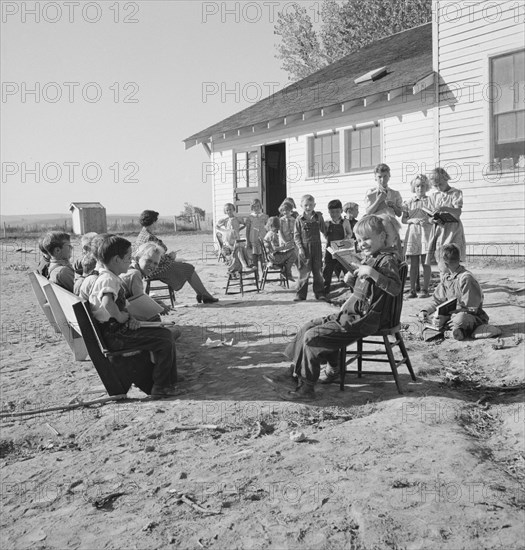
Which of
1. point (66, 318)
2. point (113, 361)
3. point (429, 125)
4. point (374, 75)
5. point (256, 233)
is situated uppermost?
point (374, 75)

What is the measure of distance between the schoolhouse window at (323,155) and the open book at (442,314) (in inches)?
355

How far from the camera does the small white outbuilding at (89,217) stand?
31.9 m

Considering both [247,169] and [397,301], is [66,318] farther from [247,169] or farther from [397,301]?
[247,169]

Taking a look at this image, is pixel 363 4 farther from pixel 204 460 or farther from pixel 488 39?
pixel 204 460

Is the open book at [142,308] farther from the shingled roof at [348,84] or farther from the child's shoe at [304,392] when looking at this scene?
the shingled roof at [348,84]

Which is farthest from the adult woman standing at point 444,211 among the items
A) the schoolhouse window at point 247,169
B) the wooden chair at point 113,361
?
the schoolhouse window at point 247,169

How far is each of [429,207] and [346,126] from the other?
6.64 m

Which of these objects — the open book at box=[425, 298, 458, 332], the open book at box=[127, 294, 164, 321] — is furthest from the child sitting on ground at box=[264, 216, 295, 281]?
the open book at box=[127, 294, 164, 321]

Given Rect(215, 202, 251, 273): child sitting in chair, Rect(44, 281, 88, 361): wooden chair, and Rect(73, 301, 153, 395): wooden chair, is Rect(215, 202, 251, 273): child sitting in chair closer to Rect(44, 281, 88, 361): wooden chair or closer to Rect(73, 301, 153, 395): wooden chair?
Rect(44, 281, 88, 361): wooden chair

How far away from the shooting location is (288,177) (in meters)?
16.9

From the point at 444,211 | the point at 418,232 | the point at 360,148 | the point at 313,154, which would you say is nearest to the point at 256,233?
→ the point at 418,232

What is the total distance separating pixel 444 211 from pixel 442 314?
2.29m

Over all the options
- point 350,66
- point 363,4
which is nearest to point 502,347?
point 350,66

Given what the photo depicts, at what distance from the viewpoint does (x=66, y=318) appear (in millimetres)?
6164
